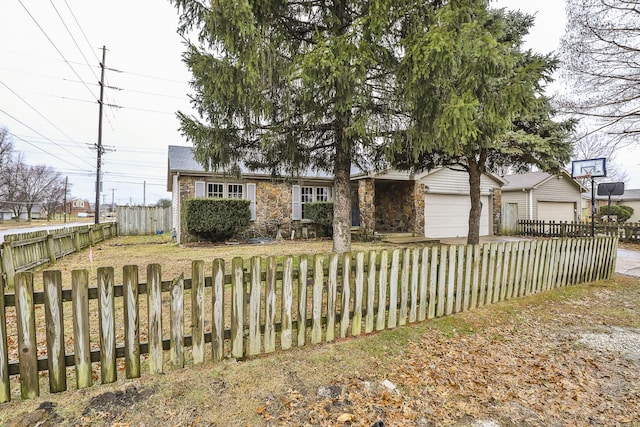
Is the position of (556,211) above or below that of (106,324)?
above

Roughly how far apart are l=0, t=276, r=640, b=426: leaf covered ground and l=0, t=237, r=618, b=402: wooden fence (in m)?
0.16

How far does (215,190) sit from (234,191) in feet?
2.59

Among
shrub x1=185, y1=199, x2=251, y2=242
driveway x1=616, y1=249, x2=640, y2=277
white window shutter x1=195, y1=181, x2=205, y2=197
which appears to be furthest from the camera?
white window shutter x1=195, y1=181, x2=205, y2=197

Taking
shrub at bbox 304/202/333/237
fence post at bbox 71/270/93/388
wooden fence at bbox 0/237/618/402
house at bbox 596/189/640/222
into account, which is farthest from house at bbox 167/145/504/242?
house at bbox 596/189/640/222

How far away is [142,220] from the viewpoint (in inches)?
651

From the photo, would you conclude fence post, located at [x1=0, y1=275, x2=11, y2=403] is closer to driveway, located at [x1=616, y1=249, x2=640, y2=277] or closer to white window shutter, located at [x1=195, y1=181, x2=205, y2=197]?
white window shutter, located at [x1=195, y1=181, x2=205, y2=197]

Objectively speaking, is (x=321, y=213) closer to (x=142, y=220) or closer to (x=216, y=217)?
(x=216, y=217)

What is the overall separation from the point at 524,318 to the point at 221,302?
162 inches

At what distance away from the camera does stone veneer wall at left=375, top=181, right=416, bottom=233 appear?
1334 cm

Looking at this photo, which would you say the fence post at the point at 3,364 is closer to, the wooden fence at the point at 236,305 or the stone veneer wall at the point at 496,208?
the wooden fence at the point at 236,305

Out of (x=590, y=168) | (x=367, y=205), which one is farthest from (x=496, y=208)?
(x=367, y=205)

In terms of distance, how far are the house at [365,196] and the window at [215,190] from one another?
0.13 feet

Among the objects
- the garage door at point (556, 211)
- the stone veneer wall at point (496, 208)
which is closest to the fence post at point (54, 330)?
the stone veneer wall at point (496, 208)

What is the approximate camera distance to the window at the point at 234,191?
41.6 feet
